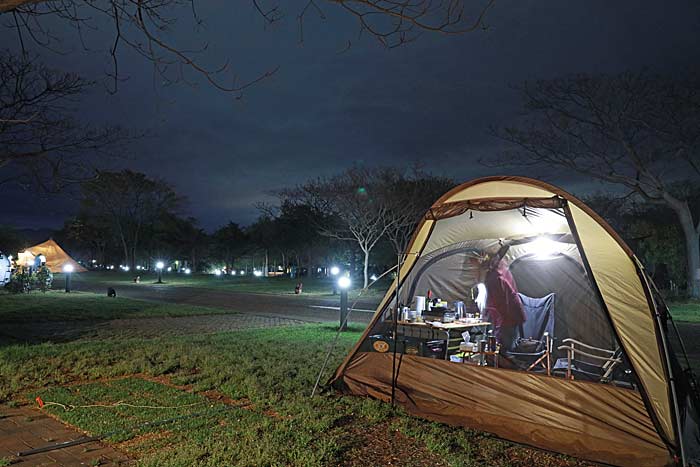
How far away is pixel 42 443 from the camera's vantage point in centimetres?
405

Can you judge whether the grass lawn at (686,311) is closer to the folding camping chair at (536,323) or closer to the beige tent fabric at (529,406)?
the folding camping chair at (536,323)

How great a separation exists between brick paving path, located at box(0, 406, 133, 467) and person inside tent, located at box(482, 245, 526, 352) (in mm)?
4366

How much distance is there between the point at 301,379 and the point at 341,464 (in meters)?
2.43

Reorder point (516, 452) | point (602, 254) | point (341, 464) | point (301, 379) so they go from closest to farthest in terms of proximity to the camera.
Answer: point (341, 464)
point (516, 452)
point (602, 254)
point (301, 379)

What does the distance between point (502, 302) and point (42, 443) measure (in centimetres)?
523

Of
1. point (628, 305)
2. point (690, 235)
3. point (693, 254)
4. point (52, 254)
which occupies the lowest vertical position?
point (628, 305)

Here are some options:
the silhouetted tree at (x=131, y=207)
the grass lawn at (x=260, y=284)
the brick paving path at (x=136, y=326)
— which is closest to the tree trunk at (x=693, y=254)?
the grass lawn at (x=260, y=284)

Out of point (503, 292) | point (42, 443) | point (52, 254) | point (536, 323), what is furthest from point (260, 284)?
point (42, 443)

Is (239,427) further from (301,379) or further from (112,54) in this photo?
(112,54)

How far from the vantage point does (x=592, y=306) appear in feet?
20.3

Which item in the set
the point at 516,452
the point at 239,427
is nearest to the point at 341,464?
the point at 239,427

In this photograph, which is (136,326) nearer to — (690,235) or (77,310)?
(77,310)

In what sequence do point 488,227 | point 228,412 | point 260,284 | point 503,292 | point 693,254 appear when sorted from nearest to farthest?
point 228,412
point 488,227
point 503,292
point 693,254
point 260,284

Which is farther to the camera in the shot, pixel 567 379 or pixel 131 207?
pixel 131 207
